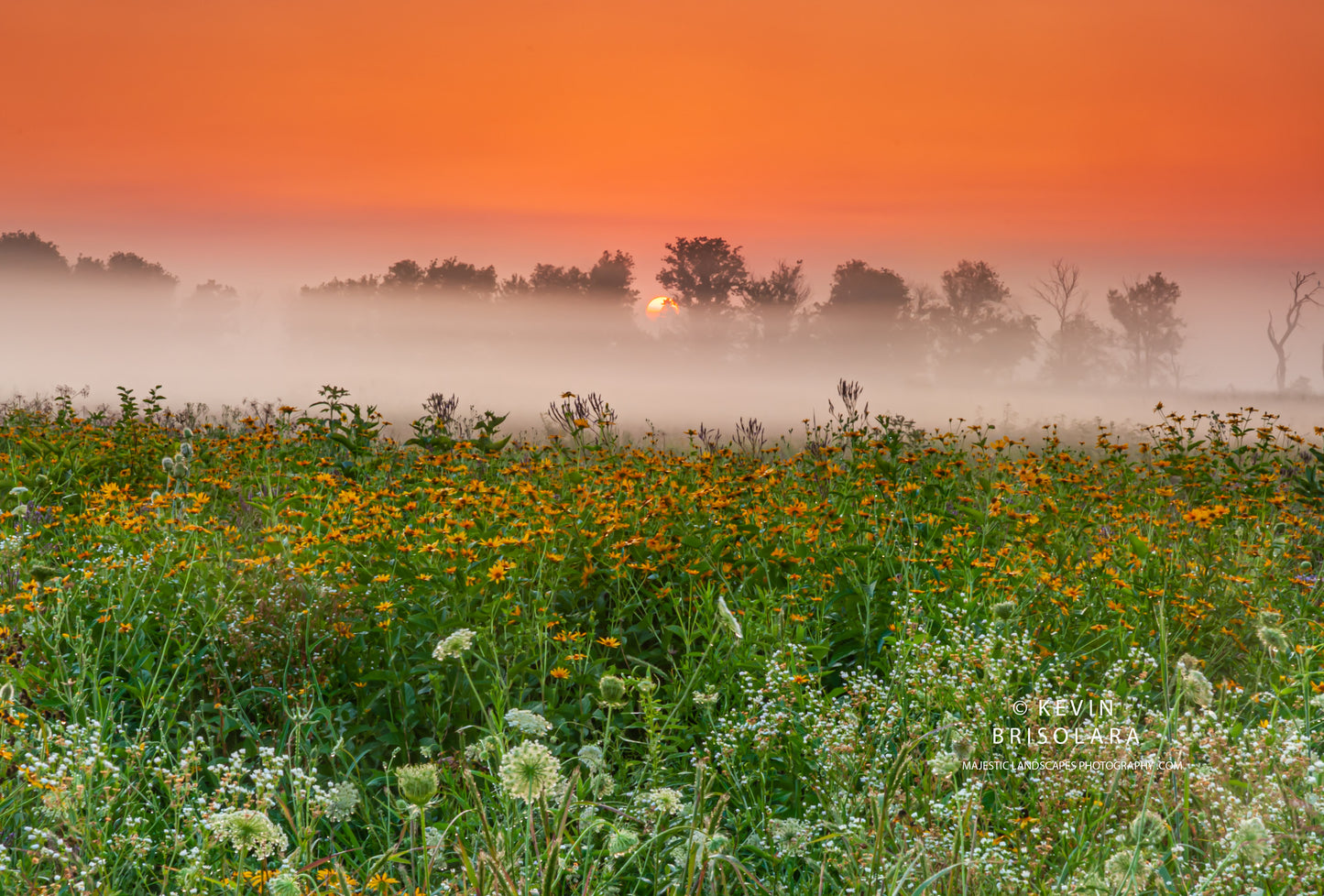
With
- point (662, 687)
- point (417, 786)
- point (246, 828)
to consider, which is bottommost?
point (662, 687)

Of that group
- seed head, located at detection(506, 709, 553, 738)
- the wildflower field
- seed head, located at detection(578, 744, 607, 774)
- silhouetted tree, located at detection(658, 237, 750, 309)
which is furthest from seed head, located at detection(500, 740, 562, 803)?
silhouetted tree, located at detection(658, 237, 750, 309)

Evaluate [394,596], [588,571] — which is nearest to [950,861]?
[588,571]

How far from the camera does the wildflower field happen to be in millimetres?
2184

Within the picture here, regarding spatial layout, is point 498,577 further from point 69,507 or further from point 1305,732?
point 69,507

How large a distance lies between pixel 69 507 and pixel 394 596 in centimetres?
404

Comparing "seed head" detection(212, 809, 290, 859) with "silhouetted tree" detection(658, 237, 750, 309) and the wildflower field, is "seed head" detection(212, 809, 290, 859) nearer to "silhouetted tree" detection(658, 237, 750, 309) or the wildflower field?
the wildflower field

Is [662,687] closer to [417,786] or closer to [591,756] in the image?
[591,756]

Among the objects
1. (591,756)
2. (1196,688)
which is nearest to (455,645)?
(591,756)

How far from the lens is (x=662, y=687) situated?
3.87 meters

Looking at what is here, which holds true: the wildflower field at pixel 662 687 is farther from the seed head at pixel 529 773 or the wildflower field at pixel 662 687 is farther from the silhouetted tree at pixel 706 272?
the silhouetted tree at pixel 706 272

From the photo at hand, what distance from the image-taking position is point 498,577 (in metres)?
3.53

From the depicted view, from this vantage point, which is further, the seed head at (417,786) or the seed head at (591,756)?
the seed head at (591,756)

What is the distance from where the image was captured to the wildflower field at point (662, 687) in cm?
218

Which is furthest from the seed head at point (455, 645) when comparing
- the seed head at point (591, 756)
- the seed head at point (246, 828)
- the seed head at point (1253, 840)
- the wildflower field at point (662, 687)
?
the seed head at point (1253, 840)
